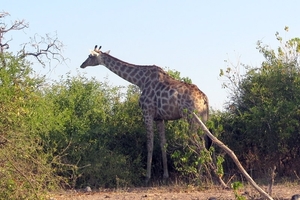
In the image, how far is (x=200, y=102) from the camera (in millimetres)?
12125

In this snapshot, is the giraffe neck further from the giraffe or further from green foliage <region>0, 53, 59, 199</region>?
green foliage <region>0, 53, 59, 199</region>

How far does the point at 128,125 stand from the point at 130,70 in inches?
51.6

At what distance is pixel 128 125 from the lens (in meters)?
12.8

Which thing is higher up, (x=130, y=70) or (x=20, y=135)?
(x=130, y=70)

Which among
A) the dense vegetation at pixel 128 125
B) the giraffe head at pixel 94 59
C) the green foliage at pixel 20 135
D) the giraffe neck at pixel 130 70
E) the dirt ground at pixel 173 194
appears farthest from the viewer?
the giraffe head at pixel 94 59

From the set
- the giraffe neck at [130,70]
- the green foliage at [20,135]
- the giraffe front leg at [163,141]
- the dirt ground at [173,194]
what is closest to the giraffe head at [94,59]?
the giraffe neck at [130,70]

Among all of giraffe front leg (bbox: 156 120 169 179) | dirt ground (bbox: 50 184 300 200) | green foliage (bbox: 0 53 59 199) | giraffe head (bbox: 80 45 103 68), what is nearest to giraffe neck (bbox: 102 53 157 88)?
giraffe head (bbox: 80 45 103 68)

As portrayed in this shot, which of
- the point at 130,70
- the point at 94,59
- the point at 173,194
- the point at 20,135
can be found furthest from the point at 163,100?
the point at 20,135

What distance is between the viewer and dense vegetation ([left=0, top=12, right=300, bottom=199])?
11.2 meters

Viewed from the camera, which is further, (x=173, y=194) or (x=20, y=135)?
(x=173, y=194)

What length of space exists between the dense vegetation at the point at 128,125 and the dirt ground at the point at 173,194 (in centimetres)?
42

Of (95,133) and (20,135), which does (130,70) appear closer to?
(95,133)

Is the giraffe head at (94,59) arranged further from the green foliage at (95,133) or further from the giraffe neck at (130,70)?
the green foliage at (95,133)

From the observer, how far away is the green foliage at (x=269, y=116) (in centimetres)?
1181
